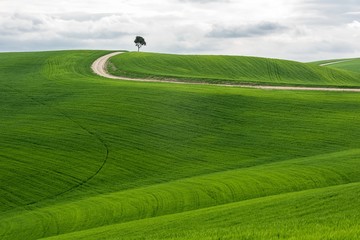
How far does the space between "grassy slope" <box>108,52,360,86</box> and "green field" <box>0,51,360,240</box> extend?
41.9ft

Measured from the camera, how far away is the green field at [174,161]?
17.8 metres

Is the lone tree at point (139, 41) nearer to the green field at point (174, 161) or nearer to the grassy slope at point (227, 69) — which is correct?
the grassy slope at point (227, 69)

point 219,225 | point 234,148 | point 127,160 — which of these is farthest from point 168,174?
point 219,225

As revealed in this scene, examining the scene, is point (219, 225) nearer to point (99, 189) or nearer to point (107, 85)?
point (99, 189)

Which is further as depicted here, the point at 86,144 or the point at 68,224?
the point at 86,144

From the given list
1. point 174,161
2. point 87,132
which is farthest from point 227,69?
point 174,161

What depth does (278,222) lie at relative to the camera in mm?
15320

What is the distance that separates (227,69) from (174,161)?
4301 centimetres

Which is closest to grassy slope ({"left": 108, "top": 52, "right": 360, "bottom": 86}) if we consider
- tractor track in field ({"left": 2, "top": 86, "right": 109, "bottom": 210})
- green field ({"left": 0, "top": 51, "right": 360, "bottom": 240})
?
green field ({"left": 0, "top": 51, "right": 360, "bottom": 240})

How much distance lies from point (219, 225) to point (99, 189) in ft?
44.5

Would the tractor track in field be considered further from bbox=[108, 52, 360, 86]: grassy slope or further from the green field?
bbox=[108, 52, 360, 86]: grassy slope

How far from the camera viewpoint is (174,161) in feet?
111

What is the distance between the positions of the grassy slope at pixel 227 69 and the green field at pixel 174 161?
12774 mm

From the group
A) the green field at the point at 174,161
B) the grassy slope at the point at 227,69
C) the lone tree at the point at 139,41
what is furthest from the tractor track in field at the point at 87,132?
the lone tree at the point at 139,41
